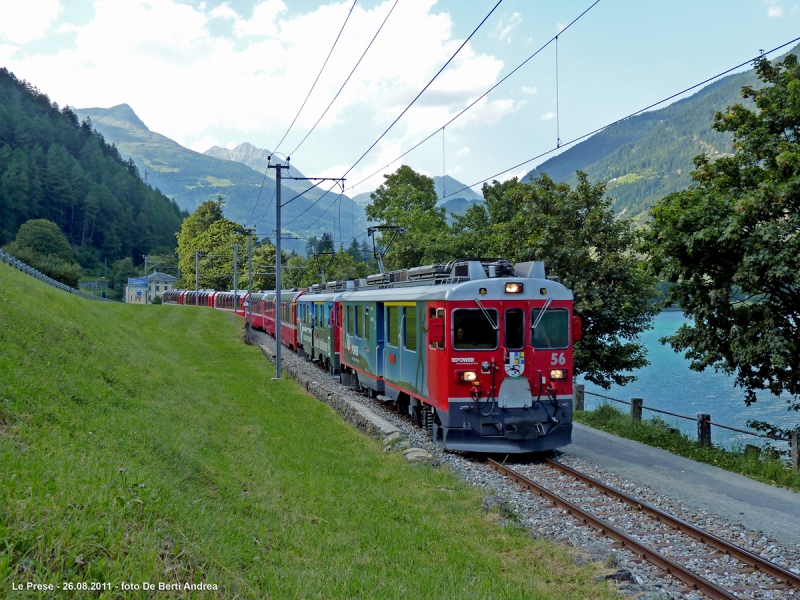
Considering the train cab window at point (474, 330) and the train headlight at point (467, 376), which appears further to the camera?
the train cab window at point (474, 330)

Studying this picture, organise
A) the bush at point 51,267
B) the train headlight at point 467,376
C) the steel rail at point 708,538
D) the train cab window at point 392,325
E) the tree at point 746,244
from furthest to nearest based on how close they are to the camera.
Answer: the bush at point 51,267, the train cab window at point 392,325, the train headlight at point 467,376, the tree at point 746,244, the steel rail at point 708,538

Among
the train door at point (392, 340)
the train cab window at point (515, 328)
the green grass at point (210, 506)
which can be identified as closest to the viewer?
the green grass at point (210, 506)

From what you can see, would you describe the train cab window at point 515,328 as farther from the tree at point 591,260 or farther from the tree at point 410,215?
the tree at point 410,215

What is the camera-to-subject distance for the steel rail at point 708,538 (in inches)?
271

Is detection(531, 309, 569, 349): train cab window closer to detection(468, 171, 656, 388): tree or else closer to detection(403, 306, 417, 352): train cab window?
detection(403, 306, 417, 352): train cab window

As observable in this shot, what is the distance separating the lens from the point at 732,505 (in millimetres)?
9703

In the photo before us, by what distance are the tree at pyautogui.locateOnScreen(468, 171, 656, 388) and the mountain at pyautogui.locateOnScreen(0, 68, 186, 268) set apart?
105 metres

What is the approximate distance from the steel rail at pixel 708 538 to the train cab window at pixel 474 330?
2.82 m

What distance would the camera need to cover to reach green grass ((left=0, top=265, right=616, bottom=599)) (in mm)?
4871

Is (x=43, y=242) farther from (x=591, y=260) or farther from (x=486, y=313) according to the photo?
(x=486, y=313)

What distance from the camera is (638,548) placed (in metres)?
7.61

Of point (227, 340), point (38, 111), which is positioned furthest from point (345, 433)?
point (38, 111)

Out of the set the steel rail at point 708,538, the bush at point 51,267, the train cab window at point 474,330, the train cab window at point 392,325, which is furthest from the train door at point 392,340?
the bush at point 51,267

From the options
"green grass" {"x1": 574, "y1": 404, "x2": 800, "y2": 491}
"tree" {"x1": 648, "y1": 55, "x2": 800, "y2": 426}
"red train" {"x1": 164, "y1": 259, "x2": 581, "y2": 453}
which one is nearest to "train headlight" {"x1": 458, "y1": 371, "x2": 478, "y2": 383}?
"red train" {"x1": 164, "y1": 259, "x2": 581, "y2": 453}
